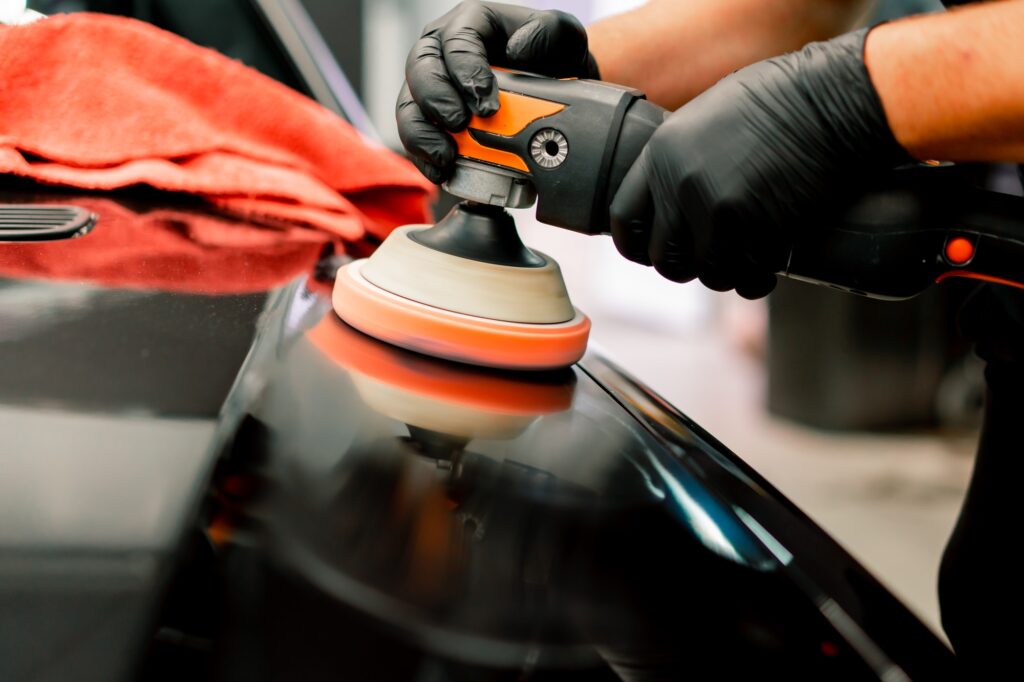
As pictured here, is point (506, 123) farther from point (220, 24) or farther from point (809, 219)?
point (220, 24)

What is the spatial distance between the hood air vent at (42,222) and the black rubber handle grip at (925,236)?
0.59m

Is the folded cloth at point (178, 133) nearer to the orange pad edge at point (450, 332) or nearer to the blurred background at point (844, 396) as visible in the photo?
the orange pad edge at point (450, 332)

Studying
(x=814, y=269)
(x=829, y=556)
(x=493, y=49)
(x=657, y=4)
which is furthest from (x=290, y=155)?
(x=829, y=556)

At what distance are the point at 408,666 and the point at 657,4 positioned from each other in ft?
2.96

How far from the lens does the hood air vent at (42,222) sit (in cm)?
59

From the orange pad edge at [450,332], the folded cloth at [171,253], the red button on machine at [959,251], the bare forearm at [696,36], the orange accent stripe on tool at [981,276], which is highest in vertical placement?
the bare forearm at [696,36]

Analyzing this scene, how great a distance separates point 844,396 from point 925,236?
222 cm

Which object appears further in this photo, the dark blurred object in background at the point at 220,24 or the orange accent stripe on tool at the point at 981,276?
the dark blurred object in background at the point at 220,24

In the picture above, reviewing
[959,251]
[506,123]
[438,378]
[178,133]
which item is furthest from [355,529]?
[178,133]

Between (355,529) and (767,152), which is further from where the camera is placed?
(767,152)

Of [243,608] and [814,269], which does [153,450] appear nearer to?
[243,608]

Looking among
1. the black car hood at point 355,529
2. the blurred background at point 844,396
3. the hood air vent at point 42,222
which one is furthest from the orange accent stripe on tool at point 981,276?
the blurred background at point 844,396

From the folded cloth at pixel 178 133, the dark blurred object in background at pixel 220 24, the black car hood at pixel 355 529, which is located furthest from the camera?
the dark blurred object in background at pixel 220 24

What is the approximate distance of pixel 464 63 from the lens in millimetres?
584
